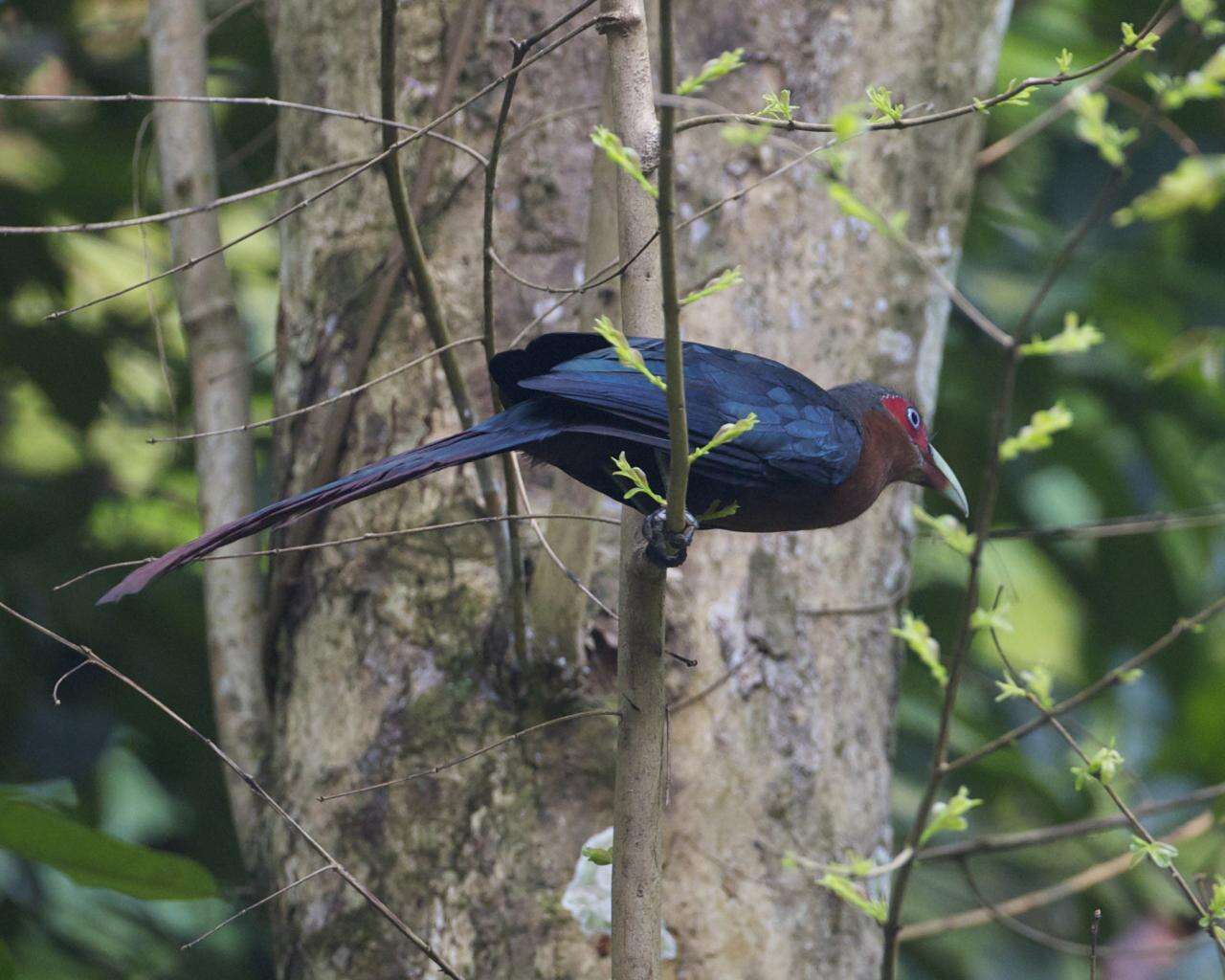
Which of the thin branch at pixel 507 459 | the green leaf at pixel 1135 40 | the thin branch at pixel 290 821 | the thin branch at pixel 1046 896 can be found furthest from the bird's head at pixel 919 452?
the thin branch at pixel 290 821

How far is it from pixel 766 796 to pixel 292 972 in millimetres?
964

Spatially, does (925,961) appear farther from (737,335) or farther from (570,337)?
(570,337)

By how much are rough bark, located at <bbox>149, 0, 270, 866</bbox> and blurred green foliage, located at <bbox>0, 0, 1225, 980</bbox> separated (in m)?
0.63

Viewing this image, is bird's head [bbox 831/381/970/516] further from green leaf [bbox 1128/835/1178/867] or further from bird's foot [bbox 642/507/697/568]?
green leaf [bbox 1128/835/1178/867]

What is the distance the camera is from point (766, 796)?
7.94ft

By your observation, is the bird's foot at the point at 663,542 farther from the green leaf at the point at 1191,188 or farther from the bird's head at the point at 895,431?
the bird's head at the point at 895,431

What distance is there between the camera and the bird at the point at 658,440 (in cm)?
183

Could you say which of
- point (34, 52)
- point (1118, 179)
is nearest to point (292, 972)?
point (1118, 179)

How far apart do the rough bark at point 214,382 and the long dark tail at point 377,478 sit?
92 centimetres

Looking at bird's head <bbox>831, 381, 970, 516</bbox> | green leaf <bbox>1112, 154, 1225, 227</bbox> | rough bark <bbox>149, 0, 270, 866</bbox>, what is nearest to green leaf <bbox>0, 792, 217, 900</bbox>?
rough bark <bbox>149, 0, 270, 866</bbox>

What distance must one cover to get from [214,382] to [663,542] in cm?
166

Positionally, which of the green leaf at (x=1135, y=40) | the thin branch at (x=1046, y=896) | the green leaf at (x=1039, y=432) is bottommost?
the thin branch at (x=1046, y=896)

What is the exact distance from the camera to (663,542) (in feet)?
5.14

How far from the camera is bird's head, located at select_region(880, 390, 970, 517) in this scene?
8.34 ft
